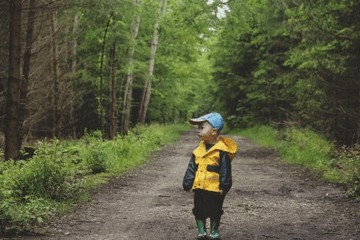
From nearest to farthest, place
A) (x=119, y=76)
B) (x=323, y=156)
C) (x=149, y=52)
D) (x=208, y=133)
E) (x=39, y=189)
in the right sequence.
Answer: (x=208, y=133) < (x=39, y=189) < (x=323, y=156) < (x=149, y=52) < (x=119, y=76)

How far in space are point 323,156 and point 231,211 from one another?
7.77 m

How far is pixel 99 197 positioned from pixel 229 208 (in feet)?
9.35

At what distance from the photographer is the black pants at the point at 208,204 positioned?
5.95 metres

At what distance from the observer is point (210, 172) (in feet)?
19.4

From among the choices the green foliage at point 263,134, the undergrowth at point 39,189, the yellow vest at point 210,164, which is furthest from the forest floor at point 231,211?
the green foliage at point 263,134

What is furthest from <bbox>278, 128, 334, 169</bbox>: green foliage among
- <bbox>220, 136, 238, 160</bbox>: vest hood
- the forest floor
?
<bbox>220, 136, 238, 160</bbox>: vest hood

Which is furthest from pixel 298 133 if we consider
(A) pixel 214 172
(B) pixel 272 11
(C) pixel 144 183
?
(A) pixel 214 172

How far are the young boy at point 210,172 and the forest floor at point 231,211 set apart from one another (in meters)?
0.73

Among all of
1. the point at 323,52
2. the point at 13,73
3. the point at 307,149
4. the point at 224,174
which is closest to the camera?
the point at 224,174

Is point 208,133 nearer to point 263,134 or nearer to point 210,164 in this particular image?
point 210,164

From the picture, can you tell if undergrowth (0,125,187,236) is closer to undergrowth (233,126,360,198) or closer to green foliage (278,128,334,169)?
undergrowth (233,126,360,198)

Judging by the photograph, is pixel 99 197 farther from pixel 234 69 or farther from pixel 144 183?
pixel 234 69

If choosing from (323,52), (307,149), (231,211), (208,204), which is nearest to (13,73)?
(231,211)

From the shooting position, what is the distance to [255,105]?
33.8 metres
